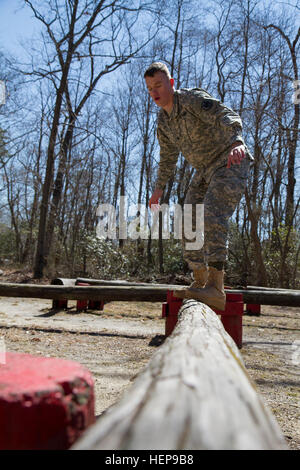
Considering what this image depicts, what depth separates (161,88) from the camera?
3.18 meters

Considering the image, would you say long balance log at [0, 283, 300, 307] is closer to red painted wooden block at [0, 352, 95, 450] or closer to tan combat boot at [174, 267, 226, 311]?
tan combat boot at [174, 267, 226, 311]

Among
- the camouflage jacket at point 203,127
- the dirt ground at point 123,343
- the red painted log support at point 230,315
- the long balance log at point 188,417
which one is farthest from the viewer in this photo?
the red painted log support at point 230,315

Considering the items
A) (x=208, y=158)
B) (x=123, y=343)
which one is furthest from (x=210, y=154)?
(x=123, y=343)

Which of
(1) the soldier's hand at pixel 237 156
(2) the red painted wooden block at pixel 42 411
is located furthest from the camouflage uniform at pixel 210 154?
(2) the red painted wooden block at pixel 42 411

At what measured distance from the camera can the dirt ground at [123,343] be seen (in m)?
2.60

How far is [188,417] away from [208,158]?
2884 mm

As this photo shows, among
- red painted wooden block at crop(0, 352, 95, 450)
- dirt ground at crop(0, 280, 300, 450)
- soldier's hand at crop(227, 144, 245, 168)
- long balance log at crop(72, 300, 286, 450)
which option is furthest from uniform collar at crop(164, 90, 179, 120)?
red painted wooden block at crop(0, 352, 95, 450)

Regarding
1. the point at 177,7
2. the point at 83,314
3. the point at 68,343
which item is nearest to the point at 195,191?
the point at 68,343

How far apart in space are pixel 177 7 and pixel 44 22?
4735mm

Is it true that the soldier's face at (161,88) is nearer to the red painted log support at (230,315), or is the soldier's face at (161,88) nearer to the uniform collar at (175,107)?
the uniform collar at (175,107)

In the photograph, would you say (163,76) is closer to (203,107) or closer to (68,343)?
(203,107)

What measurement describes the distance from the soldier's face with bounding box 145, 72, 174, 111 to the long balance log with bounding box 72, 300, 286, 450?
2.79 m
